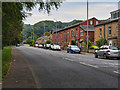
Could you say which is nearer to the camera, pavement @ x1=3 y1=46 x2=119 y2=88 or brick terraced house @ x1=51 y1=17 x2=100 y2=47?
pavement @ x1=3 y1=46 x2=119 y2=88

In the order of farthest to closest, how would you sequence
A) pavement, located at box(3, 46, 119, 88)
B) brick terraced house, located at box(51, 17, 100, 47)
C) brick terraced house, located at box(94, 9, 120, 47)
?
brick terraced house, located at box(51, 17, 100, 47) → brick terraced house, located at box(94, 9, 120, 47) → pavement, located at box(3, 46, 119, 88)

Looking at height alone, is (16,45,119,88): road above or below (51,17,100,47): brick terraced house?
below

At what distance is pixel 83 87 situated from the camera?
6973mm

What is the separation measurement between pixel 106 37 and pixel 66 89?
32204 millimetres

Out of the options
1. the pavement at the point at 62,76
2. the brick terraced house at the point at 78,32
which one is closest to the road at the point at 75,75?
the pavement at the point at 62,76

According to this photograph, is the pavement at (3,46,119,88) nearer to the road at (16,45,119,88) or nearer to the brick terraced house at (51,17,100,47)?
the road at (16,45,119,88)

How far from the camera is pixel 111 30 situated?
35969 mm

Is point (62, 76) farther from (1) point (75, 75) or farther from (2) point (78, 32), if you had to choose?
(2) point (78, 32)

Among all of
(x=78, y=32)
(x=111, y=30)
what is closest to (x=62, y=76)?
(x=111, y=30)

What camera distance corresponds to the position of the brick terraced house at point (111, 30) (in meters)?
33.3

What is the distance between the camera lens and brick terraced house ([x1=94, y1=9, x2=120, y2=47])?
33281mm

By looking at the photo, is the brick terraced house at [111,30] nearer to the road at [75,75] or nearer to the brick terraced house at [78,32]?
the brick terraced house at [78,32]

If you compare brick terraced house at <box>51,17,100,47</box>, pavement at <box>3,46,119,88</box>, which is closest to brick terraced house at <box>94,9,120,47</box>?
→ brick terraced house at <box>51,17,100,47</box>

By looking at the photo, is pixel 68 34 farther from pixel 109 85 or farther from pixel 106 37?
pixel 109 85
